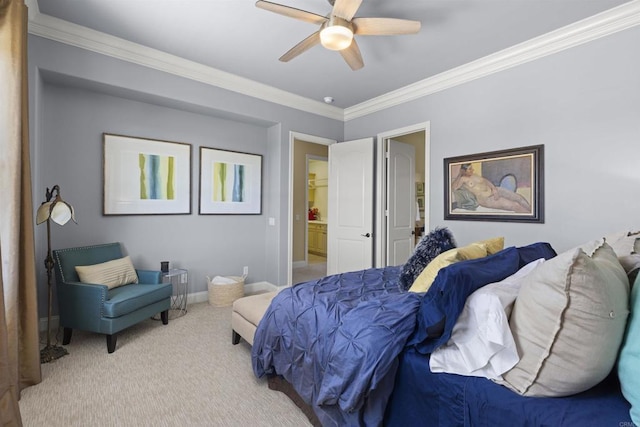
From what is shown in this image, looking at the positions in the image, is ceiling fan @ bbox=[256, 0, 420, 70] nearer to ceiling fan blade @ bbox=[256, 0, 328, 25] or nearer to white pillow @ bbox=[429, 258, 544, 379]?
ceiling fan blade @ bbox=[256, 0, 328, 25]

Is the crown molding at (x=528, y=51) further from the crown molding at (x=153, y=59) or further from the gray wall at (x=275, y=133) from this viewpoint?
the crown molding at (x=153, y=59)

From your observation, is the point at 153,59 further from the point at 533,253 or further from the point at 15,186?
the point at 533,253

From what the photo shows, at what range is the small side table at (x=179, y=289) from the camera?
3.47 m

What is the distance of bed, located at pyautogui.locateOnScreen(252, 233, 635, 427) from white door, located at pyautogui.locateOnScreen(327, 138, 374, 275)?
2.31 m

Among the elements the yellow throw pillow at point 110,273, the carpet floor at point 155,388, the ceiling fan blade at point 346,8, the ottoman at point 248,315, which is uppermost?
the ceiling fan blade at point 346,8

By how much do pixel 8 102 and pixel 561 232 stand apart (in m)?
4.17

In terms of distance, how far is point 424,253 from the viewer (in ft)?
6.90

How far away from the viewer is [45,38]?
260cm

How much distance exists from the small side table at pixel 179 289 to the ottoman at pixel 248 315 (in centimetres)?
120

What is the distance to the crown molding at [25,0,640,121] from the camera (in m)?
2.44

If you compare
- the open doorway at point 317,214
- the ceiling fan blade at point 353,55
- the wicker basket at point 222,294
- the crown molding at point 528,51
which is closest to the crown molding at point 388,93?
the crown molding at point 528,51

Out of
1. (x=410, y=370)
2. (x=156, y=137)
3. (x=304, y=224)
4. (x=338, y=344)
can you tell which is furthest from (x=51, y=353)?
(x=304, y=224)

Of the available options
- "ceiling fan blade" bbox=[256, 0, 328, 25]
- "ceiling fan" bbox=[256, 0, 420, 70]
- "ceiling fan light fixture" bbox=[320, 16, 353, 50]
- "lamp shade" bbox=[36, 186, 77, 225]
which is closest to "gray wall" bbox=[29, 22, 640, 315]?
"lamp shade" bbox=[36, 186, 77, 225]

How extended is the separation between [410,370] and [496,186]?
2.46m
